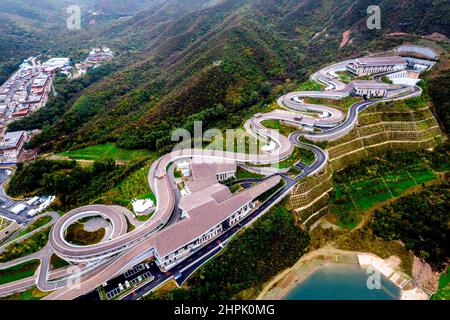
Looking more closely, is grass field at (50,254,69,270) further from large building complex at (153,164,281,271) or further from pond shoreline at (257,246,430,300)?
pond shoreline at (257,246,430,300)

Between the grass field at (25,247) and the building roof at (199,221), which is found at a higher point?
the building roof at (199,221)

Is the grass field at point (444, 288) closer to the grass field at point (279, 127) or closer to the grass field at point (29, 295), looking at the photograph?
the grass field at point (279, 127)

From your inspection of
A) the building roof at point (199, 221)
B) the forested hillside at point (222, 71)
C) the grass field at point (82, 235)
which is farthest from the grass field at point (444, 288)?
the grass field at point (82, 235)

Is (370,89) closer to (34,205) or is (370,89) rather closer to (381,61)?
(381,61)

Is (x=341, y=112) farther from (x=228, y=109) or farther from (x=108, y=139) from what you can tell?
(x=108, y=139)

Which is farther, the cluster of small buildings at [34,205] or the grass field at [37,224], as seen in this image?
the cluster of small buildings at [34,205]

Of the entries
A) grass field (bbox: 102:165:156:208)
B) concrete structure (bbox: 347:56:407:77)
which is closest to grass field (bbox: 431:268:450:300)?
grass field (bbox: 102:165:156:208)

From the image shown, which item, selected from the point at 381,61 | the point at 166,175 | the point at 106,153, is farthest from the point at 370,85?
the point at 106,153
